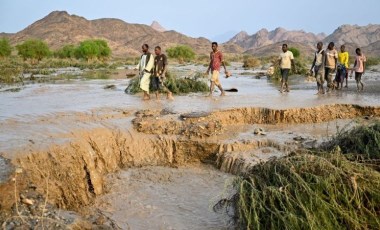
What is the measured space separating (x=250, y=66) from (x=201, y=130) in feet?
114

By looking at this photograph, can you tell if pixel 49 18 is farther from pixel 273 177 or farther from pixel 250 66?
pixel 273 177

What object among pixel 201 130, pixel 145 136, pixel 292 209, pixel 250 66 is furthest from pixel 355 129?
pixel 250 66

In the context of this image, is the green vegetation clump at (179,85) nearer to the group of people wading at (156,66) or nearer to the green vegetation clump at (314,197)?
the group of people wading at (156,66)

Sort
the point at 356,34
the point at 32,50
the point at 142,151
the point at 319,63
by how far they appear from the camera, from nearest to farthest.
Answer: the point at 142,151, the point at 319,63, the point at 32,50, the point at 356,34

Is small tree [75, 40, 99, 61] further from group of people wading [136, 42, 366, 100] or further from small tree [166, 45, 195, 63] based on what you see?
group of people wading [136, 42, 366, 100]

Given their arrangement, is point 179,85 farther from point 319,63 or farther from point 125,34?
point 125,34

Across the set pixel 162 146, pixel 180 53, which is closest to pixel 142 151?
pixel 162 146

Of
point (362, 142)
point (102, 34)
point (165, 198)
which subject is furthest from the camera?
point (102, 34)

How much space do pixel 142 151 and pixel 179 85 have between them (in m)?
7.19

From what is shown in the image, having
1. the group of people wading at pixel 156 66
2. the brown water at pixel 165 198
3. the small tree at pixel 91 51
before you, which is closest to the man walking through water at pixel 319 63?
the group of people wading at pixel 156 66

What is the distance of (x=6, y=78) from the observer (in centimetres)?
2211

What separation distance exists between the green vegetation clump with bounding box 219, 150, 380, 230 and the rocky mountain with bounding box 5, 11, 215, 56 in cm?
12173

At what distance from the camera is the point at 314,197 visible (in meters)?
4.37

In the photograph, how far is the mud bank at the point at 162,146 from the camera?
6066 mm
